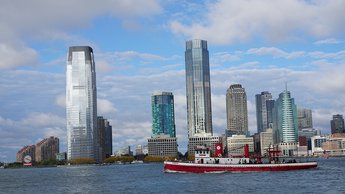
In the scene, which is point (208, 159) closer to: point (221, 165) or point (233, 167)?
point (221, 165)

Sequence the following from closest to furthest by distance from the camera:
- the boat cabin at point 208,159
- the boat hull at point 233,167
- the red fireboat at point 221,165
A: the boat hull at point 233,167, the red fireboat at point 221,165, the boat cabin at point 208,159

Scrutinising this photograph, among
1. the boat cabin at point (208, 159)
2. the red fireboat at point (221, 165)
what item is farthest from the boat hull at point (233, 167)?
the boat cabin at point (208, 159)

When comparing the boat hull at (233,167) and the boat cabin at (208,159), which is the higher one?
the boat cabin at (208,159)

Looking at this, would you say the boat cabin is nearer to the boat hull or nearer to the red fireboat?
the red fireboat

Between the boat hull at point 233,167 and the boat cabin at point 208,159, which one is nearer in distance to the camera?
the boat hull at point 233,167

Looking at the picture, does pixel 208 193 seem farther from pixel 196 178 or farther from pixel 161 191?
pixel 196 178

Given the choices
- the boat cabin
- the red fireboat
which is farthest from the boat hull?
the boat cabin

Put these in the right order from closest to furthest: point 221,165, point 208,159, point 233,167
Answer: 1. point 221,165
2. point 233,167
3. point 208,159

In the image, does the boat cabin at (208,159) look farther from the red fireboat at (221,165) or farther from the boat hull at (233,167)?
the boat hull at (233,167)

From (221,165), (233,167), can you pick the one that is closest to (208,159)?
(221,165)

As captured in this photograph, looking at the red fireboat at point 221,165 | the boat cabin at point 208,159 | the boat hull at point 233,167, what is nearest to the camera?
the boat hull at point 233,167

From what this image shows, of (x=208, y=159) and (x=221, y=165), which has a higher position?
(x=208, y=159)

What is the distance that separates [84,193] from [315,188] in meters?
48.0

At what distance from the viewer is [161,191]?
376 feet
